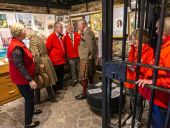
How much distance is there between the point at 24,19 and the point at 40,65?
1.36 m

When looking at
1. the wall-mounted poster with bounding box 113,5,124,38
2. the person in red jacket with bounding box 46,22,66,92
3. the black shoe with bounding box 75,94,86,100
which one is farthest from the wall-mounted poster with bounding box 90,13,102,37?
the black shoe with bounding box 75,94,86,100

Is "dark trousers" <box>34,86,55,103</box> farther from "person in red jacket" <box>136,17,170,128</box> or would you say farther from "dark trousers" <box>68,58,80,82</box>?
"person in red jacket" <box>136,17,170,128</box>

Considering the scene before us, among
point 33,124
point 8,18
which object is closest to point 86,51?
point 33,124

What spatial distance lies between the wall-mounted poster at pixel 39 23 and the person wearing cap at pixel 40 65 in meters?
0.94

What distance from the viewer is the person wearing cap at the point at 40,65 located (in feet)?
9.03

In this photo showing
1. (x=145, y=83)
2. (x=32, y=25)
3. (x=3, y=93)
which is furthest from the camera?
(x=32, y=25)

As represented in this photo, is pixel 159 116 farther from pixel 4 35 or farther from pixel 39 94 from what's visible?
pixel 4 35

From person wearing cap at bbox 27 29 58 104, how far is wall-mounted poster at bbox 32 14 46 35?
94cm

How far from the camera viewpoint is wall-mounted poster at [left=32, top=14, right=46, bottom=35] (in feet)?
12.4

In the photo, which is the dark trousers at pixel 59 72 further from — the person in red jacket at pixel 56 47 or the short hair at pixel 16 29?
the short hair at pixel 16 29

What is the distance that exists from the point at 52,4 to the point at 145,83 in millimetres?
3683

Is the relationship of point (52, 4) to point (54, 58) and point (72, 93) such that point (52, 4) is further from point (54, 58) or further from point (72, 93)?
point (72, 93)

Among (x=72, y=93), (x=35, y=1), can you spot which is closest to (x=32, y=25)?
(x=35, y=1)

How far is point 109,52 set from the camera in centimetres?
112
